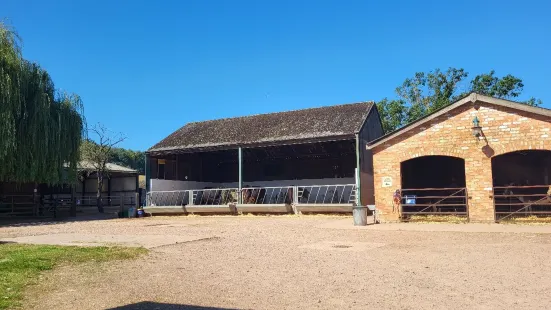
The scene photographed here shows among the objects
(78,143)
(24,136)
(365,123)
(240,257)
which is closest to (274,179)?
(365,123)

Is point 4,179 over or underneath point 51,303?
over

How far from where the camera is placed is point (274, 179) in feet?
94.2

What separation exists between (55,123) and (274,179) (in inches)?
533

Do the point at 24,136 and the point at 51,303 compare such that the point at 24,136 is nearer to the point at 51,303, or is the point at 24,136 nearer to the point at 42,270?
the point at 42,270

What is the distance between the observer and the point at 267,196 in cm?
2680

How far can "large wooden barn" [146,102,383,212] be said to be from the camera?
21609 millimetres

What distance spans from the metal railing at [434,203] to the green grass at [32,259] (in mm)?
9697

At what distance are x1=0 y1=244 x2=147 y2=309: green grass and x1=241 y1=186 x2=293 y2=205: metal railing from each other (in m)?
13.1

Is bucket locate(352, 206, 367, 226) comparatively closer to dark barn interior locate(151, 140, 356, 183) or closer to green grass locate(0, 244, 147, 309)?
green grass locate(0, 244, 147, 309)

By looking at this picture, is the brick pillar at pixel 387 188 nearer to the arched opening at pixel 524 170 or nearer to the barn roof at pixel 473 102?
the barn roof at pixel 473 102

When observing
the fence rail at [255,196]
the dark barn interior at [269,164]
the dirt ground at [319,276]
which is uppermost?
the dark barn interior at [269,164]

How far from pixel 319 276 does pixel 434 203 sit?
1220cm

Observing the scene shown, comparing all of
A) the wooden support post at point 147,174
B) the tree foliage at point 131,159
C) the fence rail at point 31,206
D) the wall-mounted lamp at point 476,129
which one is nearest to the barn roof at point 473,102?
the wall-mounted lamp at point 476,129

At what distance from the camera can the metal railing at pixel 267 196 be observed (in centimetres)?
2292
